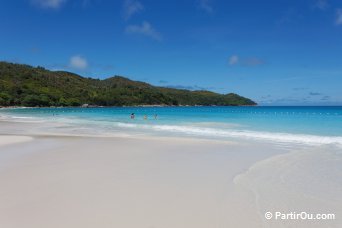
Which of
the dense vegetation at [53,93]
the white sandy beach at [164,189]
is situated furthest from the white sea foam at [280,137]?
the dense vegetation at [53,93]

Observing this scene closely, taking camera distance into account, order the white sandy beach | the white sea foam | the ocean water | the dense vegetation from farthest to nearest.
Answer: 1. the dense vegetation
2. the ocean water
3. the white sea foam
4. the white sandy beach

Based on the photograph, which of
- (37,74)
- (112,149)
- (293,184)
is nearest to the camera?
(293,184)

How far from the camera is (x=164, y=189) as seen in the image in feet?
20.1

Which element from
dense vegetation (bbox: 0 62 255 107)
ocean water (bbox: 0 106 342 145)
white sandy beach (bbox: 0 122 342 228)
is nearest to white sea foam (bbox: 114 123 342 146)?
ocean water (bbox: 0 106 342 145)

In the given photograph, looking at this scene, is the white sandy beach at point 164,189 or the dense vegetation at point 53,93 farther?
the dense vegetation at point 53,93

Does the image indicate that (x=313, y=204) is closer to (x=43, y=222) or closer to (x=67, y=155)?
(x=43, y=222)

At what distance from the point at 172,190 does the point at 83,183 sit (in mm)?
1898

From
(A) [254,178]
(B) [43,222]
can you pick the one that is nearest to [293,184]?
(A) [254,178]

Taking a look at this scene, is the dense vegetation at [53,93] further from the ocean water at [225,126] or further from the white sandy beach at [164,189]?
the white sandy beach at [164,189]

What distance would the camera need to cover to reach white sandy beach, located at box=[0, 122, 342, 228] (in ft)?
14.9

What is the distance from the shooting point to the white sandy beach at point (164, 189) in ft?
14.9

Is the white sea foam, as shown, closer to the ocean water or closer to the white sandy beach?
the ocean water

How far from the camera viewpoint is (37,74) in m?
150

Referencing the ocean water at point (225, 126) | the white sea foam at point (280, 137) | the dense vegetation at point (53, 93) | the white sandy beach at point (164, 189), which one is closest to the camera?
the white sandy beach at point (164, 189)
